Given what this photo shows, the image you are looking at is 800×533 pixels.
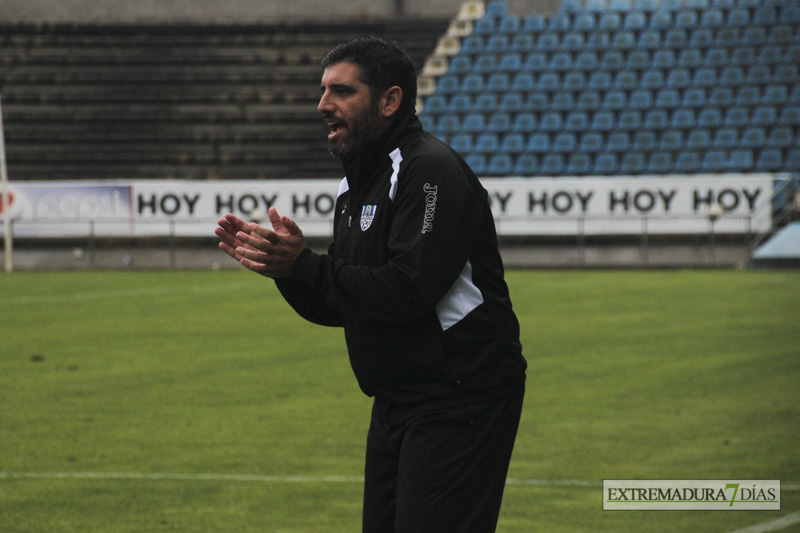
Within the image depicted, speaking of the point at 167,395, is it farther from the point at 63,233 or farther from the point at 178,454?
the point at 63,233

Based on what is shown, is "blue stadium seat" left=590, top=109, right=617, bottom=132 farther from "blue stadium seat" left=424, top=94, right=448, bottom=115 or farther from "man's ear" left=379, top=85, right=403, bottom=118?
"man's ear" left=379, top=85, right=403, bottom=118

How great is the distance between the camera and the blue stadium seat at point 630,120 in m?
30.1

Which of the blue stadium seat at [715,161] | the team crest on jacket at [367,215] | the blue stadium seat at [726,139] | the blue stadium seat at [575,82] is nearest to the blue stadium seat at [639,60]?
the blue stadium seat at [575,82]

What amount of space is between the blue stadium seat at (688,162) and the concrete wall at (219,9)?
790 cm

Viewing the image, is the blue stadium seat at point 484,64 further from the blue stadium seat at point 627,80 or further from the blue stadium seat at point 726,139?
the blue stadium seat at point 726,139

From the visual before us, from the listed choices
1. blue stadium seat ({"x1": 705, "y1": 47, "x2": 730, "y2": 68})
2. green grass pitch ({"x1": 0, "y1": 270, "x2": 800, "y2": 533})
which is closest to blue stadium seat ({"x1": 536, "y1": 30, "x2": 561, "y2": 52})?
blue stadium seat ({"x1": 705, "y1": 47, "x2": 730, "y2": 68})

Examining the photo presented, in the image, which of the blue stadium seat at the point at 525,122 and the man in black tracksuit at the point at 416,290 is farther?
the blue stadium seat at the point at 525,122

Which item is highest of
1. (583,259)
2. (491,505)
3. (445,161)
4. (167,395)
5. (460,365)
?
(445,161)

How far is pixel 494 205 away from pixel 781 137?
7048 mm

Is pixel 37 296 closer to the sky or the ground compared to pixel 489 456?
closer to the ground

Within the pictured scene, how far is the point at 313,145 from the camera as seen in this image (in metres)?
32.1

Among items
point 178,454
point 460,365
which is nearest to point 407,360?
point 460,365

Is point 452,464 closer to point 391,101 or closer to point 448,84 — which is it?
point 391,101

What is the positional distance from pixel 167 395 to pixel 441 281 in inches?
297
